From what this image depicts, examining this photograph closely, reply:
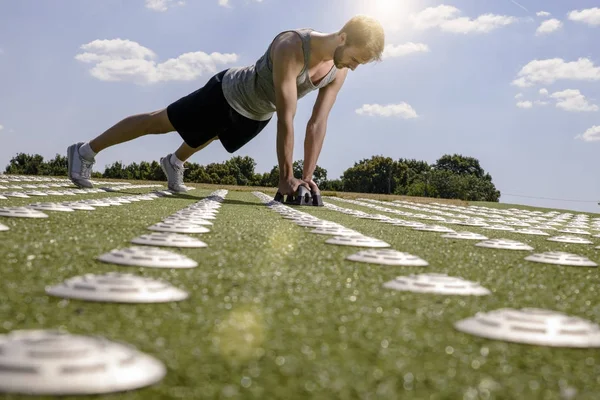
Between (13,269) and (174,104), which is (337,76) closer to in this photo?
(174,104)

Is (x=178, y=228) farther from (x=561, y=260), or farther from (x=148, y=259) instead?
(x=561, y=260)

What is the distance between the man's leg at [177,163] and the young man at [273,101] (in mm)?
95

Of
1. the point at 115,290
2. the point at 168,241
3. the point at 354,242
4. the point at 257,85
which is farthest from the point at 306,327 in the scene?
the point at 257,85

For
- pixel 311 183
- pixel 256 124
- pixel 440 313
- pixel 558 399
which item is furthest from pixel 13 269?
pixel 256 124

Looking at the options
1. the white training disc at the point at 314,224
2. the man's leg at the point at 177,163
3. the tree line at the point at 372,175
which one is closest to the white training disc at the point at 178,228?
the white training disc at the point at 314,224

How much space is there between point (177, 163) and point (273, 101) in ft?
4.84

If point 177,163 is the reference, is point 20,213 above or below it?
below

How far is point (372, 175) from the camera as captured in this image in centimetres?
6881

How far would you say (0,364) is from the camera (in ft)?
1.65

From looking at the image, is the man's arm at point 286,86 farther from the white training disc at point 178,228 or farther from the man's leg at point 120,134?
the white training disc at point 178,228

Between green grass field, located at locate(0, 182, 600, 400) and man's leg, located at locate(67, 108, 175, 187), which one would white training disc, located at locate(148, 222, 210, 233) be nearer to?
green grass field, located at locate(0, 182, 600, 400)

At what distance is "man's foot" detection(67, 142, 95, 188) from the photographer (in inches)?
194

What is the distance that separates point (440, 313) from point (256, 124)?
4.46m

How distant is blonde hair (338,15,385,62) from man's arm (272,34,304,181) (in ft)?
1.40
